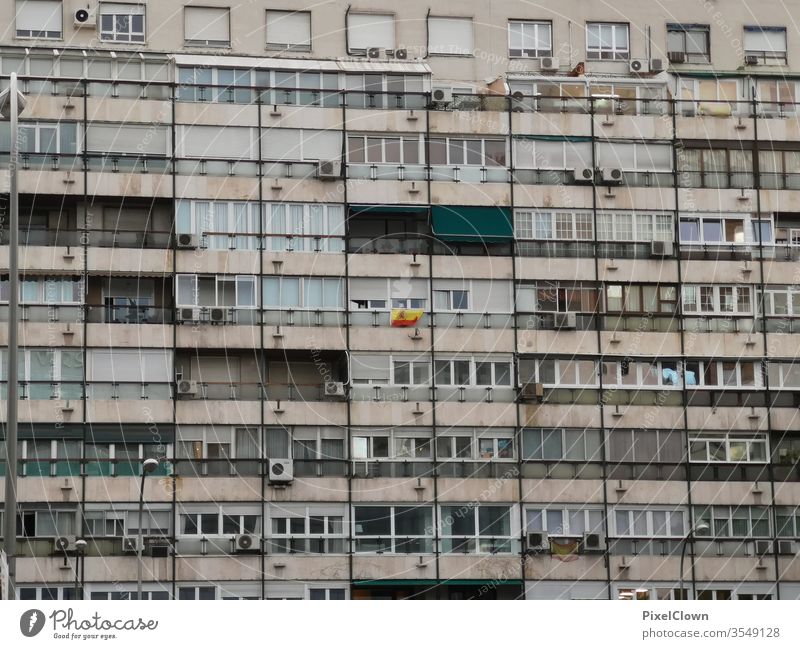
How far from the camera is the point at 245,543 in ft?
197

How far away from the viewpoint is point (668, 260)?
213 feet

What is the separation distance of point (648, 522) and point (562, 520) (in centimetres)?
281

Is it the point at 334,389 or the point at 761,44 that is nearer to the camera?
the point at 334,389

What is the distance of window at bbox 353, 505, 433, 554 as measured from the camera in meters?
61.1

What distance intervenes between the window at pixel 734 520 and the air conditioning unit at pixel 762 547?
0.34 m

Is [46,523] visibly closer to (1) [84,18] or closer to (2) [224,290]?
(2) [224,290]

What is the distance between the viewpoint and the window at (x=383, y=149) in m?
64.0

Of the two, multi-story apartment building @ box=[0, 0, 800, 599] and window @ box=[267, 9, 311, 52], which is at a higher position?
window @ box=[267, 9, 311, 52]

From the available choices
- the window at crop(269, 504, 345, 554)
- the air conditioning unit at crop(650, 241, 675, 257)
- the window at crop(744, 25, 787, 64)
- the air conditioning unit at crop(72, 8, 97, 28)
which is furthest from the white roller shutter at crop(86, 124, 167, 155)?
the window at crop(744, 25, 787, 64)

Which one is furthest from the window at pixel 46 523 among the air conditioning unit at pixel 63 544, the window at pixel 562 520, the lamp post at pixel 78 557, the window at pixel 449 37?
the window at pixel 449 37

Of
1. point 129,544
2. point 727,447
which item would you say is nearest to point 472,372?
point 727,447

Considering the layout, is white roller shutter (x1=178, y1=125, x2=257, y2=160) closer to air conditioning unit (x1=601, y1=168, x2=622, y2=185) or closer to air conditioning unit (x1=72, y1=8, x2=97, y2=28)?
air conditioning unit (x1=72, y1=8, x2=97, y2=28)

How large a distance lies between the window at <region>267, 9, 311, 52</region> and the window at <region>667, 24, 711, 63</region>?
12.7 m

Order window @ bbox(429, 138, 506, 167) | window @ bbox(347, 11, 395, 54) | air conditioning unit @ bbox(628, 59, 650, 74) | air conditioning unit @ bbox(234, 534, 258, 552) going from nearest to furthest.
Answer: air conditioning unit @ bbox(234, 534, 258, 552)
window @ bbox(429, 138, 506, 167)
window @ bbox(347, 11, 395, 54)
air conditioning unit @ bbox(628, 59, 650, 74)
